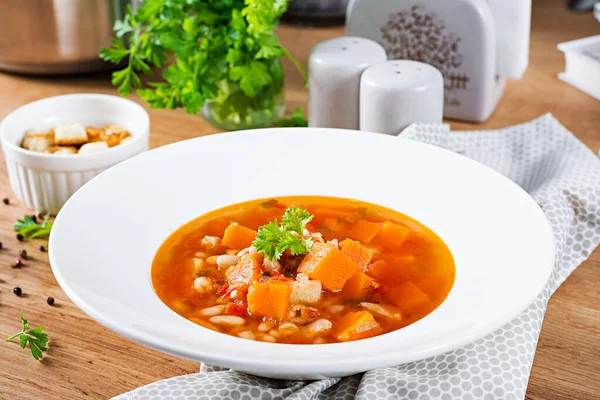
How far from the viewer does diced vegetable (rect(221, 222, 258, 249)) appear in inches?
61.6

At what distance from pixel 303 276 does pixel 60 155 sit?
2.64 ft

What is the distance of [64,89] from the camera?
2746 millimetres

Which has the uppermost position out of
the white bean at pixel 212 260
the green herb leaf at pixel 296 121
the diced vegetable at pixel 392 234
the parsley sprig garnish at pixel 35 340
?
the white bean at pixel 212 260

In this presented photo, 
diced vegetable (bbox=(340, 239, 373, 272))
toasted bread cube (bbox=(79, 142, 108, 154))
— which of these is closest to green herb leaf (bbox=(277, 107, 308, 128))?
toasted bread cube (bbox=(79, 142, 108, 154))

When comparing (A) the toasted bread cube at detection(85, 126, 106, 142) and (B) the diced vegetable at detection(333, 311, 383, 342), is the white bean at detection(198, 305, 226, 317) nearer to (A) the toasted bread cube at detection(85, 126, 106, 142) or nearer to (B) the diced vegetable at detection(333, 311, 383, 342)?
(B) the diced vegetable at detection(333, 311, 383, 342)

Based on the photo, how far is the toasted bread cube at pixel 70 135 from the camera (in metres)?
1.99

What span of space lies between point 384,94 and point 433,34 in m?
0.46

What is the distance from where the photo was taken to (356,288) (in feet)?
4.62

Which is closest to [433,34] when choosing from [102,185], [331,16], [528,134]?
[528,134]

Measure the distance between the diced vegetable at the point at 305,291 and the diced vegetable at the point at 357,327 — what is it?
7cm

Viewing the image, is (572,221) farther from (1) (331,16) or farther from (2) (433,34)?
(1) (331,16)

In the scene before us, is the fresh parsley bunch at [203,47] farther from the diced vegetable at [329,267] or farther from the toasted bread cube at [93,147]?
the diced vegetable at [329,267]

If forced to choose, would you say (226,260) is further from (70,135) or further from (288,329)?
(70,135)

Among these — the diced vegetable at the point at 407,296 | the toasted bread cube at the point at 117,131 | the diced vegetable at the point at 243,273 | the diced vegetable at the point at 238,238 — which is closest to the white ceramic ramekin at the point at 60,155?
the toasted bread cube at the point at 117,131
